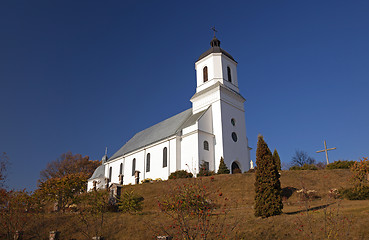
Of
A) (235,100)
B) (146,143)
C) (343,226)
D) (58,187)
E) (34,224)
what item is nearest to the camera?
(343,226)

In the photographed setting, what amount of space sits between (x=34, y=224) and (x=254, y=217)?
11510 millimetres

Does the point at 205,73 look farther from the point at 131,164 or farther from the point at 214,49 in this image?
the point at 131,164

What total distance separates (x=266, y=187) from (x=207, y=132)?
1615cm

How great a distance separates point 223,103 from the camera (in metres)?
31.9

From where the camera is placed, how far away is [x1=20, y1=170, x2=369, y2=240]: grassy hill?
36.2ft

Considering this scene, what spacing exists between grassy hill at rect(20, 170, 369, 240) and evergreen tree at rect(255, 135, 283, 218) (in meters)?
0.52

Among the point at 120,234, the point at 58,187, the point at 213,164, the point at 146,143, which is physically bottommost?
the point at 120,234

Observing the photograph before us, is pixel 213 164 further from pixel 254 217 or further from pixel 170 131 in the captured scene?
pixel 254 217

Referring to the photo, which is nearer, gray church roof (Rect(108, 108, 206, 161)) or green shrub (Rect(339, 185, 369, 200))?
green shrub (Rect(339, 185, 369, 200))

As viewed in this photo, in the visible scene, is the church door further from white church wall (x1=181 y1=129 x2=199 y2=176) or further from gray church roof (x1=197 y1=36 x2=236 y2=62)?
gray church roof (x1=197 y1=36 x2=236 y2=62)

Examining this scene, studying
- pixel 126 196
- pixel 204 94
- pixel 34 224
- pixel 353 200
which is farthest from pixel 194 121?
pixel 34 224

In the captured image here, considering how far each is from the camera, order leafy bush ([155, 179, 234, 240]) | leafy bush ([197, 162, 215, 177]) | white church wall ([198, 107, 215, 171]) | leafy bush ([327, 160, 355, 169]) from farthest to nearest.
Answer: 1. white church wall ([198, 107, 215, 171])
2. leafy bush ([327, 160, 355, 169])
3. leafy bush ([197, 162, 215, 177])
4. leafy bush ([155, 179, 234, 240])

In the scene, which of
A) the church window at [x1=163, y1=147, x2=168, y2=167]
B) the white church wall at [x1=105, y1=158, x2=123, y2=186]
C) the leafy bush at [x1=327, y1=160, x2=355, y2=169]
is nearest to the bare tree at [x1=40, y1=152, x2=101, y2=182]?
the white church wall at [x1=105, y1=158, x2=123, y2=186]

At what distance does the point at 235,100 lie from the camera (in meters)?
33.4
